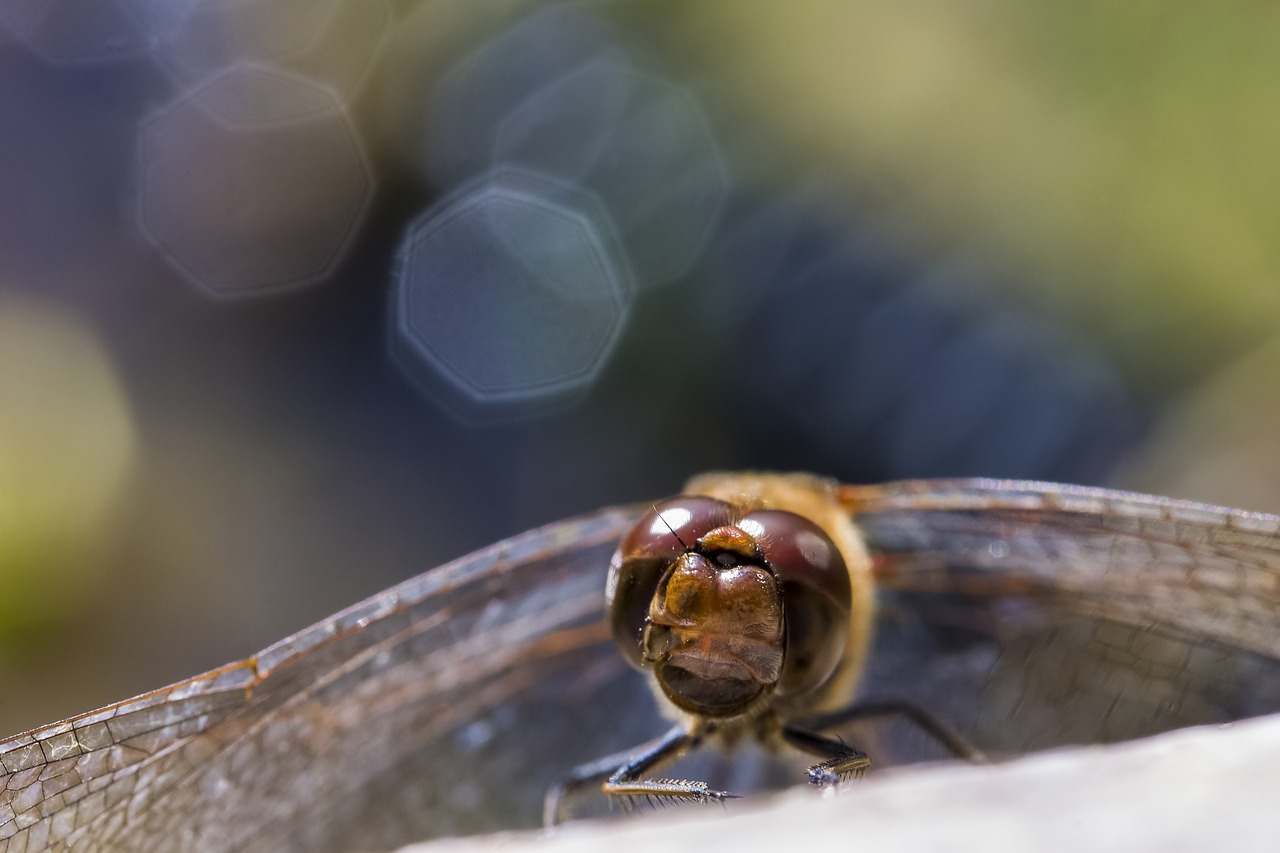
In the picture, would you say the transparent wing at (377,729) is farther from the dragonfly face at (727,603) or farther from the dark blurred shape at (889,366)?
the dark blurred shape at (889,366)

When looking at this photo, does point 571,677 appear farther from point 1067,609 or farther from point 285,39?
point 285,39

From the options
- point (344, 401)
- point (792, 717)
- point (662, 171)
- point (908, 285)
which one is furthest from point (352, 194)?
point (792, 717)

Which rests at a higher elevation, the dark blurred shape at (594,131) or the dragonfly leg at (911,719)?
the dark blurred shape at (594,131)

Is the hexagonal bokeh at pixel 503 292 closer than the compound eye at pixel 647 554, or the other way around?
the compound eye at pixel 647 554

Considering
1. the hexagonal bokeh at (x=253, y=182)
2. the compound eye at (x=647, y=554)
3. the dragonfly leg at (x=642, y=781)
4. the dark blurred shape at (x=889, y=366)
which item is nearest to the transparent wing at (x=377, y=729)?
the dragonfly leg at (x=642, y=781)

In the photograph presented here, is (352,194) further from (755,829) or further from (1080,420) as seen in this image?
(755,829)
